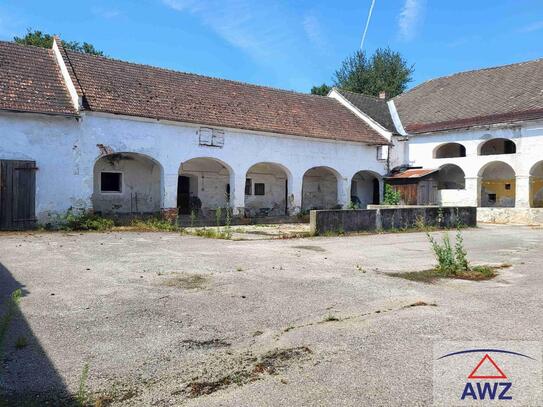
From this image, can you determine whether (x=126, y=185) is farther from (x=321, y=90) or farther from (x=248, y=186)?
(x=321, y=90)

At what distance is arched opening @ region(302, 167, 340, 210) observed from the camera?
80.5 ft

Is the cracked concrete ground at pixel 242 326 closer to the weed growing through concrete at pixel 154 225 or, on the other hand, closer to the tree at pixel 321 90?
the weed growing through concrete at pixel 154 225

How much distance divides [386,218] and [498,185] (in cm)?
1141

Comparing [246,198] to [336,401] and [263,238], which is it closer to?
[263,238]

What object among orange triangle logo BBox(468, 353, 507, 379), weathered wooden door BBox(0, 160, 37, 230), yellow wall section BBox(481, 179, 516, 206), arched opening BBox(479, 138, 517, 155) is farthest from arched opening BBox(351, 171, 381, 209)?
orange triangle logo BBox(468, 353, 507, 379)

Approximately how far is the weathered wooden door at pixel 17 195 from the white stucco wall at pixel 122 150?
267 mm

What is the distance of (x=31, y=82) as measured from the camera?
15.0 meters

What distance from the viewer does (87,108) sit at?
1487cm

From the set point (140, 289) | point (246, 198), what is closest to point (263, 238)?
point (140, 289)

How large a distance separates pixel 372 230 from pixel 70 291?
36.6 feet

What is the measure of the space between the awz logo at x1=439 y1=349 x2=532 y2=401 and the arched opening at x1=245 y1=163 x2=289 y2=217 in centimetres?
1825

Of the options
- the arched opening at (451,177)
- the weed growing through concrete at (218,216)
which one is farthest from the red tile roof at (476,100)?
the weed growing through concrete at (218,216)

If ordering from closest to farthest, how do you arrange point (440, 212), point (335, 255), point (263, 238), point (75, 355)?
point (75, 355)
point (335, 255)
point (263, 238)
point (440, 212)

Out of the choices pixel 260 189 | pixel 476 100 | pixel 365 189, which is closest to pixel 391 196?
pixel 365 189
